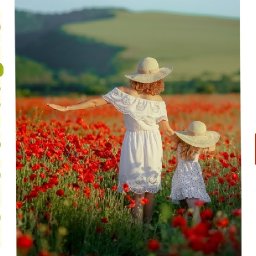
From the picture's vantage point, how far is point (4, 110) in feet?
11.9

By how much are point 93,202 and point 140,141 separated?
41cm

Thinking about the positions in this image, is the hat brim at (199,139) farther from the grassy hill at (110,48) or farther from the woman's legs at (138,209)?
the grassy hill at (110,48)

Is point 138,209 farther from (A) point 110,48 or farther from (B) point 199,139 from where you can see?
(A) point 110,48

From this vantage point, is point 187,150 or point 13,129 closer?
point 13,129

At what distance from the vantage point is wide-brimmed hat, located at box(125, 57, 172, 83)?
396 cm

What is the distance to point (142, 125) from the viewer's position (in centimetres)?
397

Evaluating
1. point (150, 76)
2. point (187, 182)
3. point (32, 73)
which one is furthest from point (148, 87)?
point (32, 73)

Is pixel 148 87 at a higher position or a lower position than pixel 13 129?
higher

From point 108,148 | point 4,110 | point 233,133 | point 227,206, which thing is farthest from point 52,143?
point 233,133

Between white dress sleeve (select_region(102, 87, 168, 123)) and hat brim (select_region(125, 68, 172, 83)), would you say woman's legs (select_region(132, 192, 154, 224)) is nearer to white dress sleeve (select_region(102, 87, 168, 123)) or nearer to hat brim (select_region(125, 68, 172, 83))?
white dress sleeve (select_region(102, 87, 168, 123))

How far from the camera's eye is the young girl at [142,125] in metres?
3.96
